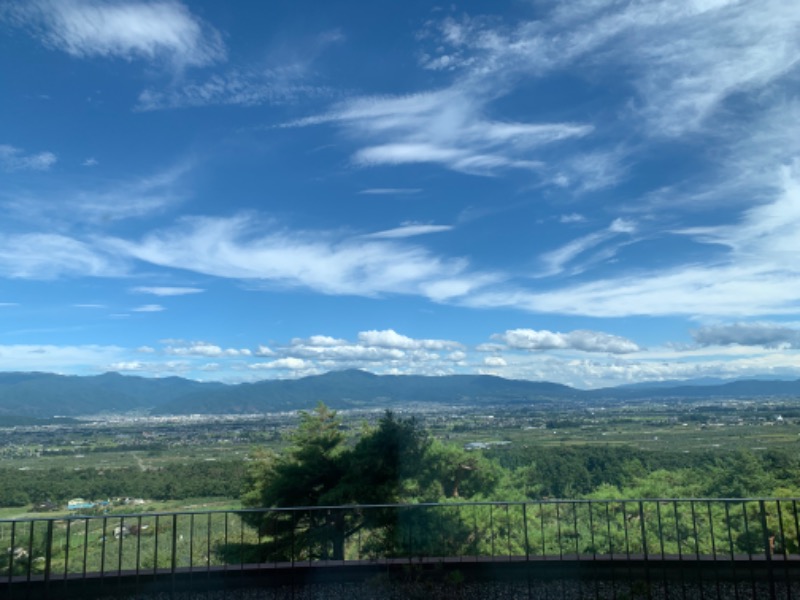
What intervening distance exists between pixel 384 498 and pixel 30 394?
6319 inches

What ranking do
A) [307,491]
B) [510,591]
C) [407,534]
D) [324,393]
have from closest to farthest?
1. [510,591]
2. [407,534]
3. [307,491]
4. [324,393]

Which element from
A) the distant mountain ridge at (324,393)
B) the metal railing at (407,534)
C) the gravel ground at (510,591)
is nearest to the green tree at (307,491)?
the metal railing at (407,534)

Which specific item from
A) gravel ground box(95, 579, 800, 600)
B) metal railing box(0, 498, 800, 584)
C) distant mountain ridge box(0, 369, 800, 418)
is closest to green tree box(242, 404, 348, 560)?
metal railing box(0, 498, 800, 584)

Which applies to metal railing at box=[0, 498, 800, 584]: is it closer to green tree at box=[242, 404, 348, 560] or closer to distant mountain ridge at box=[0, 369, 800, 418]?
green tree at box=[242, 404, 348, 560]

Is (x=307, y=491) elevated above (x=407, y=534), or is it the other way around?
(x=307, y=491)

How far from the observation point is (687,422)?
57625 millimetres

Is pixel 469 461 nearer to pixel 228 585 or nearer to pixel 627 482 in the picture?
pixel 627 482

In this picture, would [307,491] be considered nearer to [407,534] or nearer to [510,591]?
[407,534]

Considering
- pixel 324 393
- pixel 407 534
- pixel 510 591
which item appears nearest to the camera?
pixel 510 591

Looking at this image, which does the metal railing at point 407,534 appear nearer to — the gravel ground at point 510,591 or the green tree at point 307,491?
the green tree at point 307,491

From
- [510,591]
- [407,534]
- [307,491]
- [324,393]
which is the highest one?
[324,393]

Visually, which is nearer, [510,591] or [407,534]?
[510,591]

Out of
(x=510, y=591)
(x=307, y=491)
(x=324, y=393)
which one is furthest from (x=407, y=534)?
(x=324, y=393)

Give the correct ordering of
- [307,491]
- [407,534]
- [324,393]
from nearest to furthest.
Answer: [407,534] → [307,491] → [324,393]
